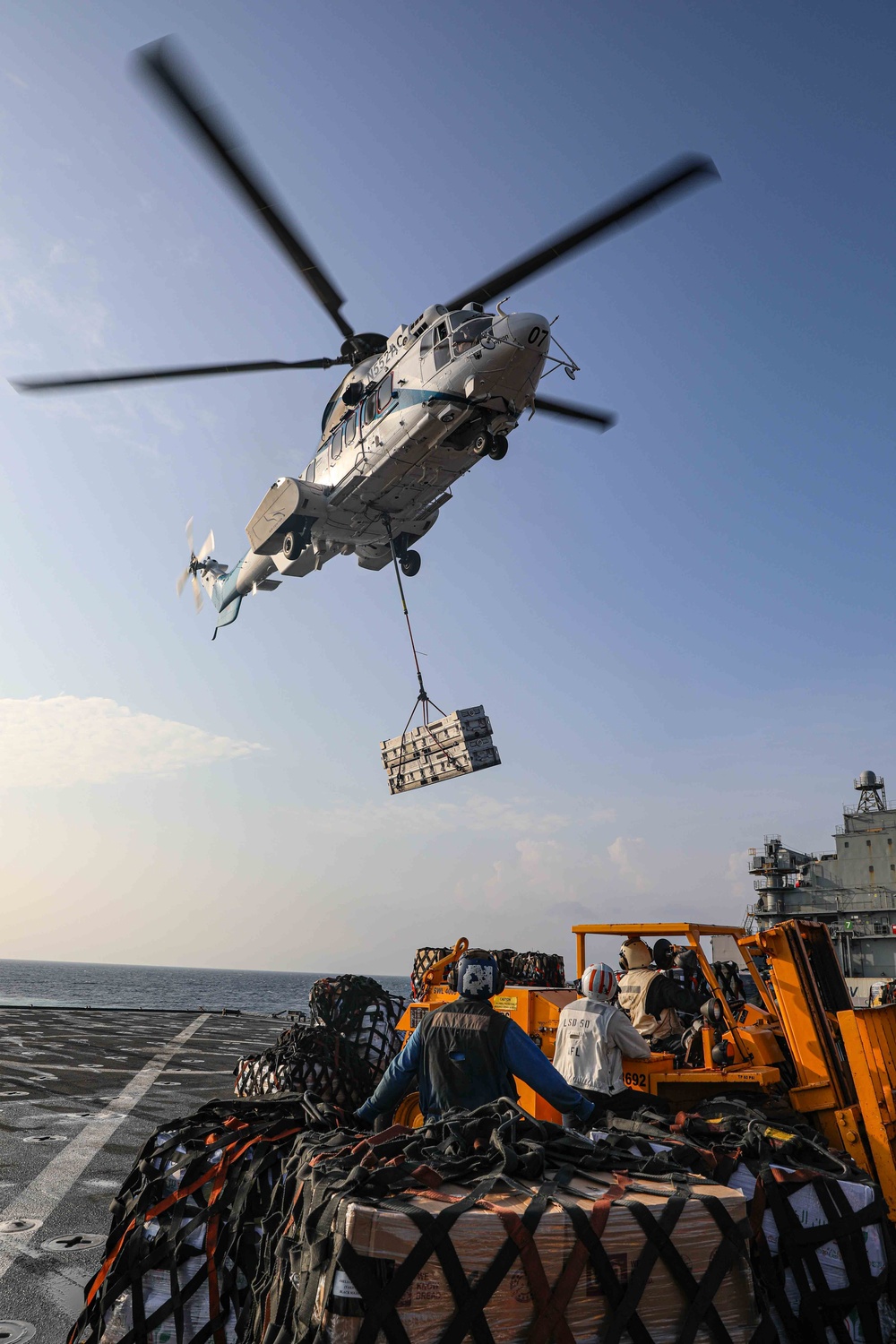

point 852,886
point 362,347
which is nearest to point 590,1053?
point 362,347

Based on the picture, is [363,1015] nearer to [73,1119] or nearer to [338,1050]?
[338,1050]

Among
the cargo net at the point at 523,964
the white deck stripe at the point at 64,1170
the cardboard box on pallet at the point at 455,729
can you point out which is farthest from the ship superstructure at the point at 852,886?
the white deck stripe at the point at 64,1170

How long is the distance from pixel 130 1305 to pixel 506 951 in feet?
61.9

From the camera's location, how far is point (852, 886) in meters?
41.5

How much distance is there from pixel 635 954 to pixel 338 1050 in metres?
5.75

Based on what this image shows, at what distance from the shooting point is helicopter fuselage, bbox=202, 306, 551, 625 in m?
15.8

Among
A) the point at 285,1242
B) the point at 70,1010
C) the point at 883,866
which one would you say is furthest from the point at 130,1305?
the point at 883,866

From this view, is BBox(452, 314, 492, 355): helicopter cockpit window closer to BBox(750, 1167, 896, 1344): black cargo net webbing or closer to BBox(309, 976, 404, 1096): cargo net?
BBox(309, 976, 404, 1096): cargo net

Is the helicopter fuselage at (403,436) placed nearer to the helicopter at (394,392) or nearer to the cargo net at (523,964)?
the helicopter at (394,392)

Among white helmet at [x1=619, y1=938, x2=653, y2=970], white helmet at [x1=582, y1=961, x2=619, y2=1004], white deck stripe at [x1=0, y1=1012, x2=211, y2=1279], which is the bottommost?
white deck stripe at [x1=0, y1=1012, x2=211, y2=1279]

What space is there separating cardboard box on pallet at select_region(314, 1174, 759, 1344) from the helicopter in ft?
48.3

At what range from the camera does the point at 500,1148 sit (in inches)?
125

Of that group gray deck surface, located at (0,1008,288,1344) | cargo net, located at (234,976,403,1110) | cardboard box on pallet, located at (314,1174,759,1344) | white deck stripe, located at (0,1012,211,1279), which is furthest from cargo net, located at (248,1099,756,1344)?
cargo net, located at (234,976,403,1110)

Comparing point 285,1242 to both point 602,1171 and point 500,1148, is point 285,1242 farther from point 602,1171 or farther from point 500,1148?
point 602,1171
